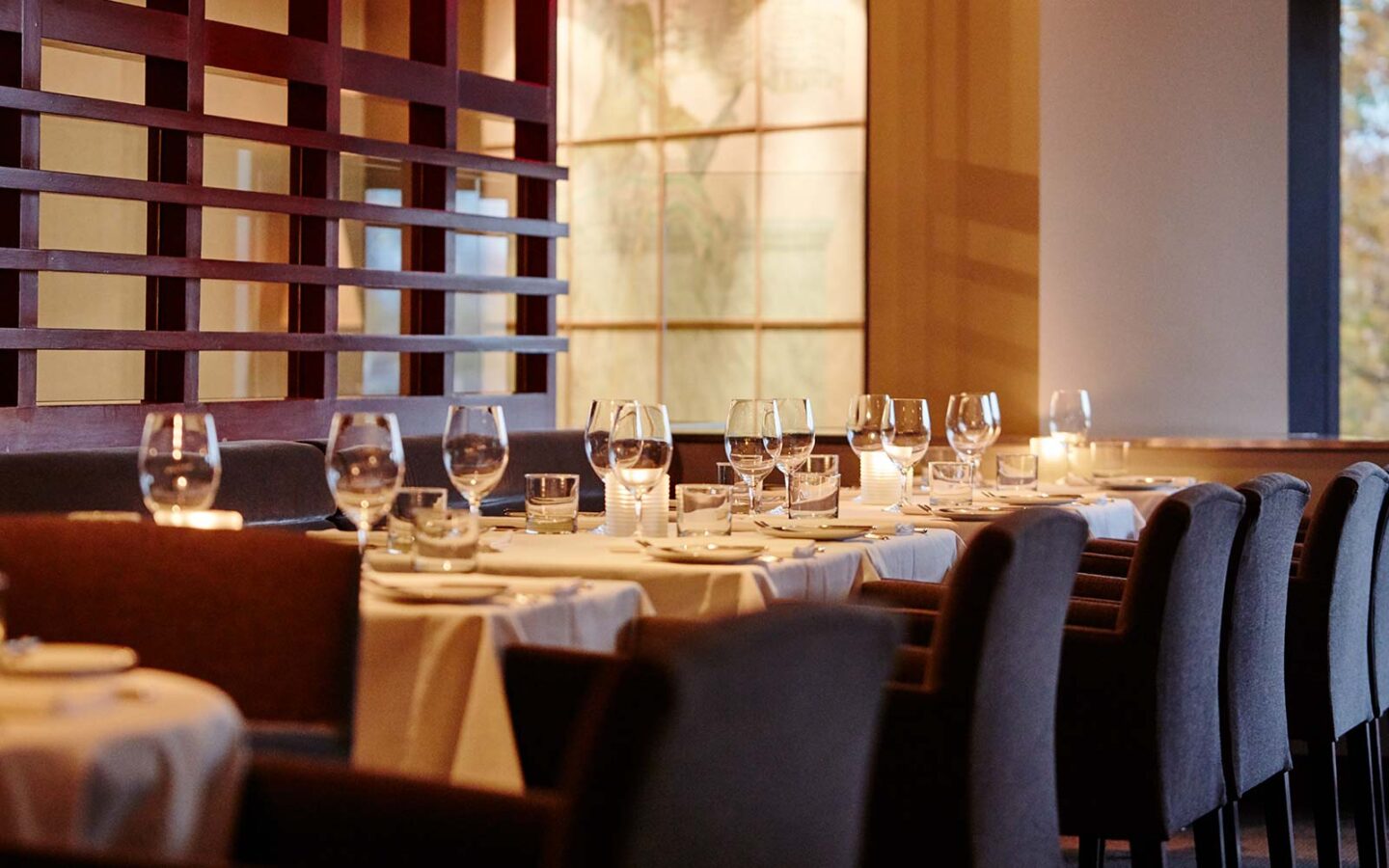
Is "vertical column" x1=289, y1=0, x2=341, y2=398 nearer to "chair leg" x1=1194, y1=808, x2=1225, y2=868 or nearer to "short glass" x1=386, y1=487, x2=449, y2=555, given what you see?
"short glass" x1=386, y1=487, x2=449, y2=555

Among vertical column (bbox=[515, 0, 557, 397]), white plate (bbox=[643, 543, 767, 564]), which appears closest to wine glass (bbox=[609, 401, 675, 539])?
white plate (bbox=[643, 543, 767, 564])

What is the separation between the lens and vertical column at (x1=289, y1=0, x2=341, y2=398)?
457cm

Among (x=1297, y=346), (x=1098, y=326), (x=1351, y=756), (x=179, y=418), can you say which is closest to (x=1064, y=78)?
(x=1098, y=326)

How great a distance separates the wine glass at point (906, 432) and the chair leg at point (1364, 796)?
3.63 ft

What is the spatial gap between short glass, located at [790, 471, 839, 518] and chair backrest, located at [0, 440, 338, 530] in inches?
45.2

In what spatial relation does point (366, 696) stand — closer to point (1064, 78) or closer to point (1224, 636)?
point (1224, 636)

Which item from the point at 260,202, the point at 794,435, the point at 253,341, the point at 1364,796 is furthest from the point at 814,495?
the point at 260,202

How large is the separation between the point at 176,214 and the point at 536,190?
1595mm

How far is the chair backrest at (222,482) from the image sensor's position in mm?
3156

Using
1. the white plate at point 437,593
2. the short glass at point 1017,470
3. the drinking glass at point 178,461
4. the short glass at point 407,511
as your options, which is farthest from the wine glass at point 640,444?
the short glass at point 1017,470

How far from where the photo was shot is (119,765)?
1231 mm

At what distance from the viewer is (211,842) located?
4.43ft

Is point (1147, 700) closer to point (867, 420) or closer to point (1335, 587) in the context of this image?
point (1335, 587)

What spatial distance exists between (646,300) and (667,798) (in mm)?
5521
